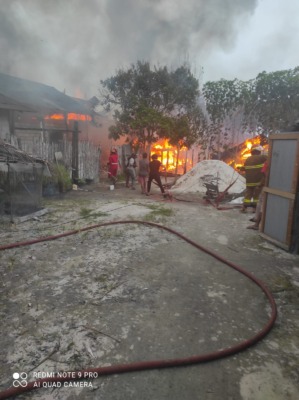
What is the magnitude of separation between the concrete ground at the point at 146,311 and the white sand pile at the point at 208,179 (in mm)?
6116

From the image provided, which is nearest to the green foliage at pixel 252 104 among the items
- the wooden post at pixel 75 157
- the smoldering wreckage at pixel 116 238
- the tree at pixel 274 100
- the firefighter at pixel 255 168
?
Answer: the tree at pixel 274 100

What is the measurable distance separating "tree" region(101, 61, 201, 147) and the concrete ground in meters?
9.14

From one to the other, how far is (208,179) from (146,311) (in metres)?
9.77

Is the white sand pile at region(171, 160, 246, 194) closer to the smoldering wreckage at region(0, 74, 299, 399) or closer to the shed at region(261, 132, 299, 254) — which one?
the smoldering wreckage at region(0, 74, 299, 399)

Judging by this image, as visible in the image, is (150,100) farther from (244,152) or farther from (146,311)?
(146,311)

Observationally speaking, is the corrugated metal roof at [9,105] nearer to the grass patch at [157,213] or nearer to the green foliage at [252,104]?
the grass patch at [157,213]

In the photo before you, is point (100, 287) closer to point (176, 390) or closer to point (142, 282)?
point (142, 282)

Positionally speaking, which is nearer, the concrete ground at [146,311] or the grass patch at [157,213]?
the concrete ground at [146,311]

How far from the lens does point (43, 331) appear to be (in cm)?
279

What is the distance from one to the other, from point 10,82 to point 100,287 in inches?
803

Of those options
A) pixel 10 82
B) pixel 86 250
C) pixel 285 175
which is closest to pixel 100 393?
pixel 86 250

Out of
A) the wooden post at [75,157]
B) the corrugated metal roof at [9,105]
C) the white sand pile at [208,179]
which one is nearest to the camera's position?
the corrugated metal roof at [9,105]

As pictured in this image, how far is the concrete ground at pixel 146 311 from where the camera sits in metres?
2.26

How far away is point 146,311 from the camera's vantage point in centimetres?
320
